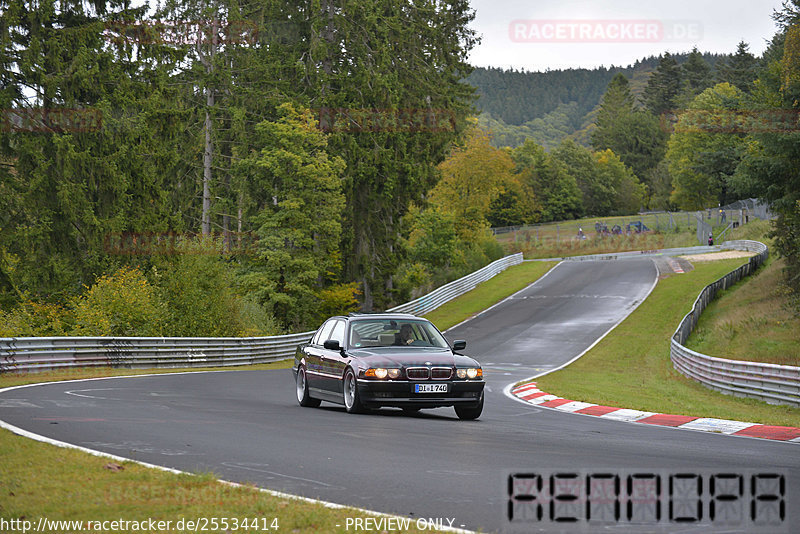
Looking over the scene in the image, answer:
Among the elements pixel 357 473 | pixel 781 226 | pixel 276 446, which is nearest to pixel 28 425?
pixel 276 446

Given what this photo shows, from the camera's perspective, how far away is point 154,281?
36.3 metres

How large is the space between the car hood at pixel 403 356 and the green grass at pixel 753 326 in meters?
16.8

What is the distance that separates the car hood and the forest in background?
1570 cm

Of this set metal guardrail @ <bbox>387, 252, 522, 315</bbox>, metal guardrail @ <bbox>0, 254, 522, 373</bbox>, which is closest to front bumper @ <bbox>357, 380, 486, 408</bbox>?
metal guardrail @ <bbox>0, 254, 522, 373</bbox>

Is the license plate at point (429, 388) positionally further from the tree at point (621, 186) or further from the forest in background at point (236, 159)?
the tree at point (621, 186)

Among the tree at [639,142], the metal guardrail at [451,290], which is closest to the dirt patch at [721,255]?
the metal guardrail at [451,290]

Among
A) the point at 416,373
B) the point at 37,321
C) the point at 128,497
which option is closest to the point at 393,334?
the point at 416,373

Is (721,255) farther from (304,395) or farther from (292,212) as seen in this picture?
(304,395)

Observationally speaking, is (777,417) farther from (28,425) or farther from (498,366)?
(498,366)

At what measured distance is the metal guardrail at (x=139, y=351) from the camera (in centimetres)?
2366

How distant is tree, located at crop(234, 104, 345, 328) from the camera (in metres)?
45.8

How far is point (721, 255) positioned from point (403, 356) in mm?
68587

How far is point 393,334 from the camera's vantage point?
15695 mm

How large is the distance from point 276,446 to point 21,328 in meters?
21.5
